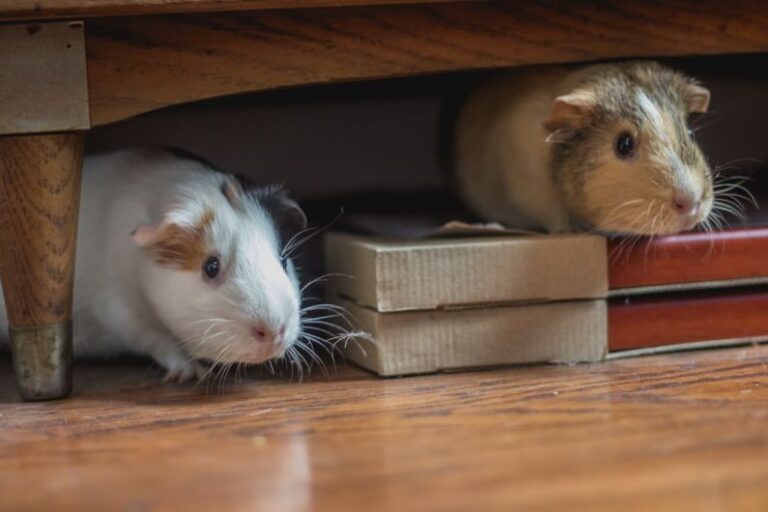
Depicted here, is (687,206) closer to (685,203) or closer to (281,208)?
(685,203)

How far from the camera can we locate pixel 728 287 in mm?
2217

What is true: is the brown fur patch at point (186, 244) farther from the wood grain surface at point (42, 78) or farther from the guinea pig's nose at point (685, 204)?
the guinea pig's nose at point (685, 204)

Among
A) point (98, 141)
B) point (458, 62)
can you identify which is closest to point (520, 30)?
point (458, 62)

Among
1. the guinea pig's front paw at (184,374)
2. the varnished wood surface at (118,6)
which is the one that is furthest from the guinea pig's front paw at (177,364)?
the varnished wood surface at (118,6)

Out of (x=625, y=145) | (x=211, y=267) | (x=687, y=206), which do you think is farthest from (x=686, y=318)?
(x=211, y=267)

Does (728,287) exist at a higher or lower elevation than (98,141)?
lower

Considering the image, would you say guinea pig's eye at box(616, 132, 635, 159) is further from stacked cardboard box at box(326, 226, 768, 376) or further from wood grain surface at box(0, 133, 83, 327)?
wood grain surface at box(0, 133, 83, 327)

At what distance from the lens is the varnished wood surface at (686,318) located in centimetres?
216

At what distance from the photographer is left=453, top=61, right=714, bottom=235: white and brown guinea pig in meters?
2.11

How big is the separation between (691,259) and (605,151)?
0.87 ft

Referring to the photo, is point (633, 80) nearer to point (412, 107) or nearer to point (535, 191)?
point (535, 191)

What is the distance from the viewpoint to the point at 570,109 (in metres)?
2.16

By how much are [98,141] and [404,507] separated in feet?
5.73

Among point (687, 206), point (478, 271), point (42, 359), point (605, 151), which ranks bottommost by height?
point (42, 359)
